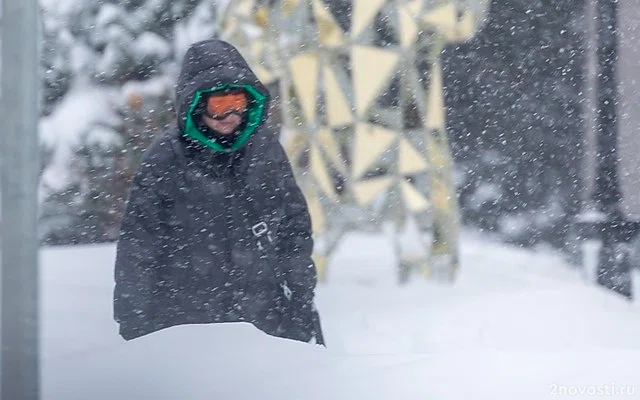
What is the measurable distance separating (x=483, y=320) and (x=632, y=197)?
97 cm

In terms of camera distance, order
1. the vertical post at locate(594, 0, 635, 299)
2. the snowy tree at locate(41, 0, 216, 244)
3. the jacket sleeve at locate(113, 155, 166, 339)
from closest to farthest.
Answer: the jacket sleeve at locate(113, 155, 166, 339) < the vertical post at locate(594, 0, 635, 299) < the snowy tree at locate(41, 0, 216, 244)

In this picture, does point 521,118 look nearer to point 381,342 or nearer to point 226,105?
point 381,342

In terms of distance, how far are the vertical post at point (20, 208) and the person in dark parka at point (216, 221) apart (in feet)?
1.28

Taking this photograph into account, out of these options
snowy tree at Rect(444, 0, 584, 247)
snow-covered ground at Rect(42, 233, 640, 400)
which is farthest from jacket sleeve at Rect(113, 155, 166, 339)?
snowy tree at Rect(444, 0, 584, 247)

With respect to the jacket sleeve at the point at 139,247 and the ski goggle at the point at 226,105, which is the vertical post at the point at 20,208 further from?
the ski goggle at the point at 226,105

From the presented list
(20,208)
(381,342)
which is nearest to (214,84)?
(20,208)

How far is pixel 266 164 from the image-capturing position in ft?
7.37

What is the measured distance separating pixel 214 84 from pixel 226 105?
0.06 metres

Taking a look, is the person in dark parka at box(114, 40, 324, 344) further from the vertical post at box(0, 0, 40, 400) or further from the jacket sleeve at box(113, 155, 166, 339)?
the vertical post at box(0, 0, 40, 400)

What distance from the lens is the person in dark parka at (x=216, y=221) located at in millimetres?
2209

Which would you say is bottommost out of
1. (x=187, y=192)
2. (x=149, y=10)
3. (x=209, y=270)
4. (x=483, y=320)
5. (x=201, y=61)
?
(x=483, y=320)

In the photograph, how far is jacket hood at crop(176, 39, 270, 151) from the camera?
2211 mm

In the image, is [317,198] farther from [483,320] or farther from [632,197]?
[632,197]

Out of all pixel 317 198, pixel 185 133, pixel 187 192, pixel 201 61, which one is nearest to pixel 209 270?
pixel 187 192
